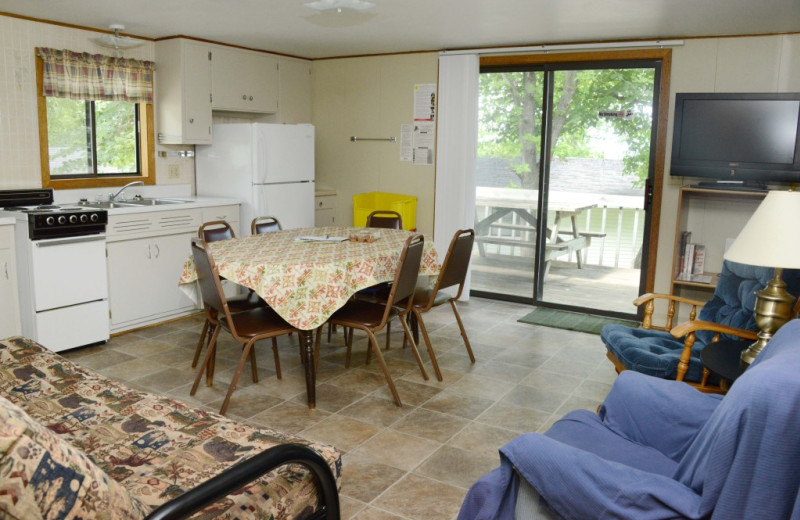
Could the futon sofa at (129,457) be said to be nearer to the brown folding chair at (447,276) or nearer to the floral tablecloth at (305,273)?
the floral tablecloth at (305,273)

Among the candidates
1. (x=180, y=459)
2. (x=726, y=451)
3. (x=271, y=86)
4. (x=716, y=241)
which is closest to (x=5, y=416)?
(x=180, y=459)

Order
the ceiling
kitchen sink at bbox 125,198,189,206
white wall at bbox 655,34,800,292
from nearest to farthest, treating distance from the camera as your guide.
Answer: the ceiling
white wall at bbox 655,34,800,292
kitchen sink at bbox 125,198,189,206

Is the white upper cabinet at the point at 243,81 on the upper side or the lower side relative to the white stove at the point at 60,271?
upper

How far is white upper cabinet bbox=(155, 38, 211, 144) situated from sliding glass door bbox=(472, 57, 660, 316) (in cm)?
238

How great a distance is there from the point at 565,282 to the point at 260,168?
2.79 meters

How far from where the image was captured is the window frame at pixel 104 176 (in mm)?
4734

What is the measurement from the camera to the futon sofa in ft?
3.85

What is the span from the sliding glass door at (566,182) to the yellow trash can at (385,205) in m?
0.62

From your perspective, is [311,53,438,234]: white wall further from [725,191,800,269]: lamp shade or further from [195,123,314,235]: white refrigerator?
[725,191,800,269]: lamp shade

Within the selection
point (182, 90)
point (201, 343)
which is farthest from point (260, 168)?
point (201, 343)

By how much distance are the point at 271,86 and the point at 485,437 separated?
13.6ft

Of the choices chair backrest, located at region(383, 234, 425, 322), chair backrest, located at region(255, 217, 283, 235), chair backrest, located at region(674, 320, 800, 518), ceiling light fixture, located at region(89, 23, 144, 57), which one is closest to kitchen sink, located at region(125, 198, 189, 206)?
chair backrest, located at region(255, 217, 283, 235)

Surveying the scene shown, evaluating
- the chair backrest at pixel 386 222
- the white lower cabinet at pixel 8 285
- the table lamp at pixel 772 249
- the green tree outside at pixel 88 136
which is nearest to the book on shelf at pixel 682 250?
the chair backrest at pixel 386 222

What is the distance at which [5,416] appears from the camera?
1.17 metres
